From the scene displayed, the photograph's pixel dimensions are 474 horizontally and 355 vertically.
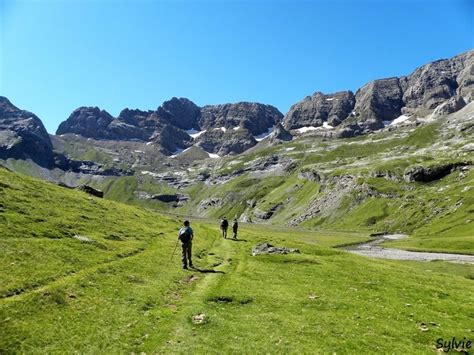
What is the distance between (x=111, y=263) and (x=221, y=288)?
34.5 feet

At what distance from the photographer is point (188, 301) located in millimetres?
29500

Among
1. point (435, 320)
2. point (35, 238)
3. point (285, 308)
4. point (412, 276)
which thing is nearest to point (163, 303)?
point (285, 308)

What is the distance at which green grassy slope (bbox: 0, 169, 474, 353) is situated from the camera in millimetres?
21719

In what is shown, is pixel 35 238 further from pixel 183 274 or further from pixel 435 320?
pixel 435 320

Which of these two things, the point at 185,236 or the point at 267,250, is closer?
the point at 185,236

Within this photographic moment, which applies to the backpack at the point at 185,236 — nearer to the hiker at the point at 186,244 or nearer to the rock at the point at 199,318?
the hiker at the point at 186,244

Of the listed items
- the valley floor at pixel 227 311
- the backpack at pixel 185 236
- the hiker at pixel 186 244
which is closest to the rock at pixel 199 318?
the valley floor at pixel 227 311

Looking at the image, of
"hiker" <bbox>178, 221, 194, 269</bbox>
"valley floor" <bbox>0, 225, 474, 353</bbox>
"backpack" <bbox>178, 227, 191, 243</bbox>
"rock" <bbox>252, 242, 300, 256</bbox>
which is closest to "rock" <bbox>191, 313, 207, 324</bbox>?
"valley floor" <bbox>0, 225, 474, 353</bbox>

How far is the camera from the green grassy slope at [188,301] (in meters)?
21.7

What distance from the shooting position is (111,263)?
35688 mm

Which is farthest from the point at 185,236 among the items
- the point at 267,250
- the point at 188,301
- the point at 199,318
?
the point at 199,318

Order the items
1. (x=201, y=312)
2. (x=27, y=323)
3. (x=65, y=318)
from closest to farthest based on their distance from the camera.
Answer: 1. (x=27, y=323)
2. (x=65, y=318)
3. (x=201, y=312)

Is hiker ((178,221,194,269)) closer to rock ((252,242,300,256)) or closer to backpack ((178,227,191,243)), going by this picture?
backpack ((178,227,191,243))

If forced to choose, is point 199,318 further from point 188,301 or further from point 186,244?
point 186,244
